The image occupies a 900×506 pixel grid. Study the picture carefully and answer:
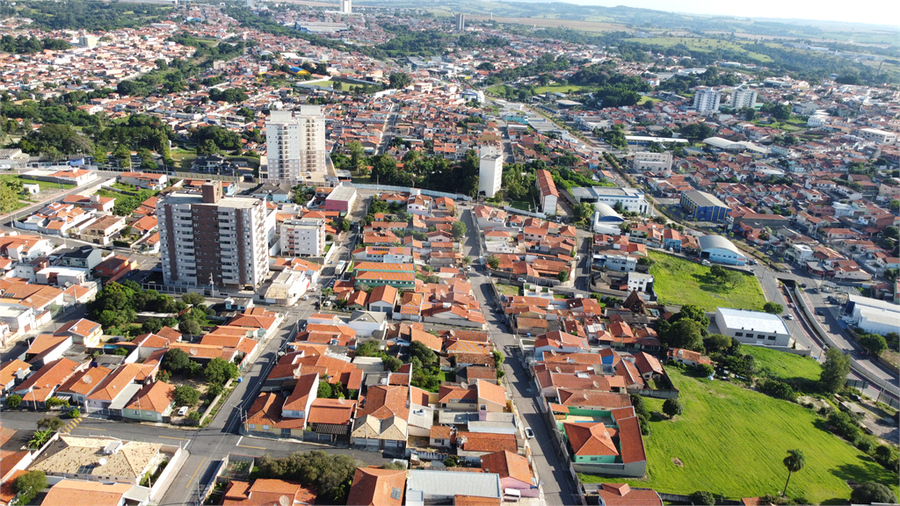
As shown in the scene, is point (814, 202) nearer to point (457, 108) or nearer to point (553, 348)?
point (553, 348)

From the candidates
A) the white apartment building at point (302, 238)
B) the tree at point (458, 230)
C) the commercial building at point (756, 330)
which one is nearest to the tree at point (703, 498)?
the commercial building at point (756, 330)

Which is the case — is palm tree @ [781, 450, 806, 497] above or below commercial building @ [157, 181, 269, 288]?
below

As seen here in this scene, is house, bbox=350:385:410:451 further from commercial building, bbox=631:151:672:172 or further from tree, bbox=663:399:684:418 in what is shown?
commercial building, bbox=631:151:672:172

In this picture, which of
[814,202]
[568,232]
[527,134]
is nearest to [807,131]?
[814,202]

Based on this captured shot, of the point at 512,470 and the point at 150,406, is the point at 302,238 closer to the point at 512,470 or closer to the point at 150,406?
the point at 150,406

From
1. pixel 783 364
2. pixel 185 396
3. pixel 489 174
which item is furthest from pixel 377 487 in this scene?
pixel 489 174

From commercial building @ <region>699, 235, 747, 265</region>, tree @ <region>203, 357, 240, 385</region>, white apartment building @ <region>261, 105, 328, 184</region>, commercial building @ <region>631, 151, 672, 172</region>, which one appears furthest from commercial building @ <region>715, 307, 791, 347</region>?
commercial building @ <region>631, 151, 672, 172</region>
